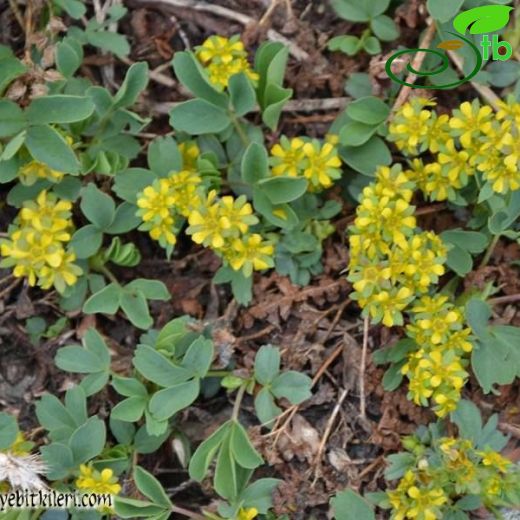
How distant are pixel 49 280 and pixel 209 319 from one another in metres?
0.58

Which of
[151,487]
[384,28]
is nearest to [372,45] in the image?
[384,28]

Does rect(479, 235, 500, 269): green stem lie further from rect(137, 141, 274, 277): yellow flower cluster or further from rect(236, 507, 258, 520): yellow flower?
rect(236, 507, 258, 520): yellow flower

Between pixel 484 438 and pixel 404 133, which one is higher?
pixel 404 133

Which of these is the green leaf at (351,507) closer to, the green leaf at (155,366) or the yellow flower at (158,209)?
the green leaf at (155,366)

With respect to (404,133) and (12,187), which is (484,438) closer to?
(404,133)

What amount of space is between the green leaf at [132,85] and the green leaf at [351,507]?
150cm

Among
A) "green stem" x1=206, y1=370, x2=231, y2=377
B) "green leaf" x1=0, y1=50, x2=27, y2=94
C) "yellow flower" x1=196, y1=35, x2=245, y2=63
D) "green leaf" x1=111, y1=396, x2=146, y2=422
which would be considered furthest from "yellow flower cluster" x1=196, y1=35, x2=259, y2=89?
"green leaf" x1=111, y1=396, x2=146, y2=422

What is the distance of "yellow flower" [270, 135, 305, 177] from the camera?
9.36 ft

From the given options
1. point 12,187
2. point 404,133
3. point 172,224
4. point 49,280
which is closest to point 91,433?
point 49,280

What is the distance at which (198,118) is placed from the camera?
2889 mm

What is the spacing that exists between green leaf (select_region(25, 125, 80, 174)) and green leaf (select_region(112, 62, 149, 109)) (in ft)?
0.95

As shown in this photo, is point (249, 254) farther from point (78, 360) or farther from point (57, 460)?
point (57, 460)

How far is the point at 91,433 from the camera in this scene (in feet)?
8.84

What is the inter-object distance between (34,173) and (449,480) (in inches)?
66.4
